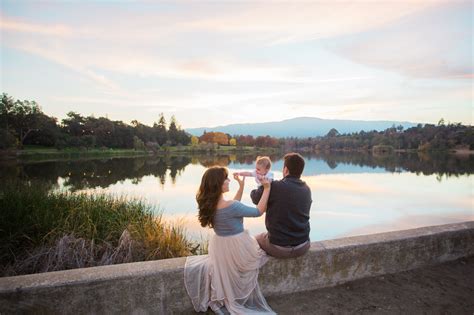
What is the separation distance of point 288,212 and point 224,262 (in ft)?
2.21

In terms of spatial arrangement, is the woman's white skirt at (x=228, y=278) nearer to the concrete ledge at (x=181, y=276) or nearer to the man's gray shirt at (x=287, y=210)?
the concrete ledge at (x=181, y=276)

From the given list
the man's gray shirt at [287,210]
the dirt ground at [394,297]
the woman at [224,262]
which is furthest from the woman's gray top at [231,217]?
the dirt ground at [394,297]

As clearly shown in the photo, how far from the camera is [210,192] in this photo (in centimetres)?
232

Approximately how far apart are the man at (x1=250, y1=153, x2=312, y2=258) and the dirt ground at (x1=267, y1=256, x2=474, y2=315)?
415 mm

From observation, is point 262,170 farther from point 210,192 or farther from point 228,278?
point 228,278

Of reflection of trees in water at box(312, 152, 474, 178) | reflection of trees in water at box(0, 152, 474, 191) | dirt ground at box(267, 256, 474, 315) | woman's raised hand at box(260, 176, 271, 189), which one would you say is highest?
woman's raised hand at box(260, 176, 271, 189)

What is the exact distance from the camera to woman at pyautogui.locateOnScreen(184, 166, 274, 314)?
2312mm

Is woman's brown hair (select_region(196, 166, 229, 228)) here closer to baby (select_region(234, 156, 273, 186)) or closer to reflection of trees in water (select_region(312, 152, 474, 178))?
baby (select_region(234, 156, 273, 186))

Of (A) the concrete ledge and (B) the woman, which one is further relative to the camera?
(B) the woman

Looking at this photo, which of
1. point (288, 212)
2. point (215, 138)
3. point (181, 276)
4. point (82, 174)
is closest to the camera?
point (181, 276)

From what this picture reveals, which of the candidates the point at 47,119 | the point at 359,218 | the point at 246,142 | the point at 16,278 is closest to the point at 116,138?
the point at 47,119

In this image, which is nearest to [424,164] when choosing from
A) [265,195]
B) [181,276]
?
[265,195]

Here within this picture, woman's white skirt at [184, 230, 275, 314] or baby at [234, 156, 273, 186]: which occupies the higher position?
baby at [234, 156, 273, 186]

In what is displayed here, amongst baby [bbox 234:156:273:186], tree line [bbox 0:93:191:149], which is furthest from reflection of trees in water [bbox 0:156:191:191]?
tree line [bbox 0:93:191:149]
